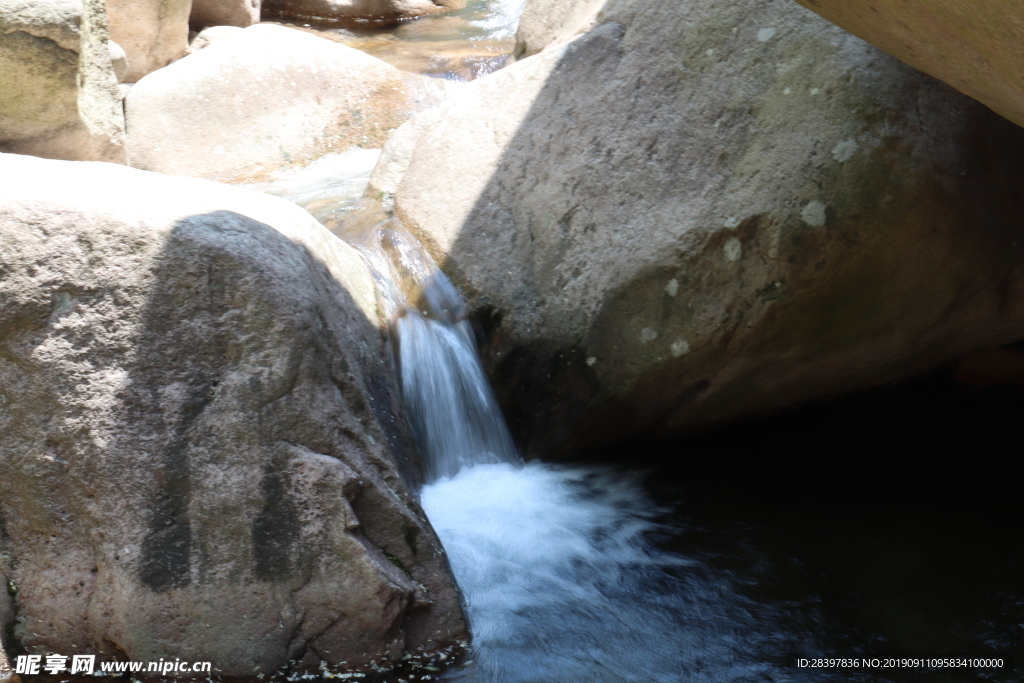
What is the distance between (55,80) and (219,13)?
15.0 feet

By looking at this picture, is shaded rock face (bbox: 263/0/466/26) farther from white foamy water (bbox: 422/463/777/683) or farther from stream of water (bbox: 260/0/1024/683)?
white foamy water (bbox: 422/463/777/683)

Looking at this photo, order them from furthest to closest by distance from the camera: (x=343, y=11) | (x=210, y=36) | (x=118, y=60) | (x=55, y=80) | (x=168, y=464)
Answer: (x=343, y=11) < (x=210, y=36) < (x=118, y=60) < (x=55, y=80) < (x=168, y=464)

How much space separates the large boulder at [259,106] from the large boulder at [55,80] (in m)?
0.65

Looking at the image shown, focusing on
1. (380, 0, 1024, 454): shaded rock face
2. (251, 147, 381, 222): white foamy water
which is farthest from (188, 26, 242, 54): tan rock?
(380, 0, 1024, 454): shaded rock face

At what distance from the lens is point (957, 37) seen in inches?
86.9

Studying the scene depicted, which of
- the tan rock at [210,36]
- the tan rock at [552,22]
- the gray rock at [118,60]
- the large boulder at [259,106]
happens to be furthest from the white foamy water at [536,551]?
the tan rock at [210,36]

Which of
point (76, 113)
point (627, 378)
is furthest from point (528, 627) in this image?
point (76, 113)

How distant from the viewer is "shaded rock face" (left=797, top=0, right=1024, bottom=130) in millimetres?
1952

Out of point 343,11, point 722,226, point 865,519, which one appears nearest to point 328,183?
point 722,226

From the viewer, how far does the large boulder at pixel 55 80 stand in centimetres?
452

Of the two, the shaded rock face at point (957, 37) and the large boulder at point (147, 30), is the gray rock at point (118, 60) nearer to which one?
the large boulder at point (147, 30)

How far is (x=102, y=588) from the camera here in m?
2.58

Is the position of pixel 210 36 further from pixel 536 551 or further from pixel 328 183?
pixel 536 551

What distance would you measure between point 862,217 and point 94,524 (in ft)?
9.80
